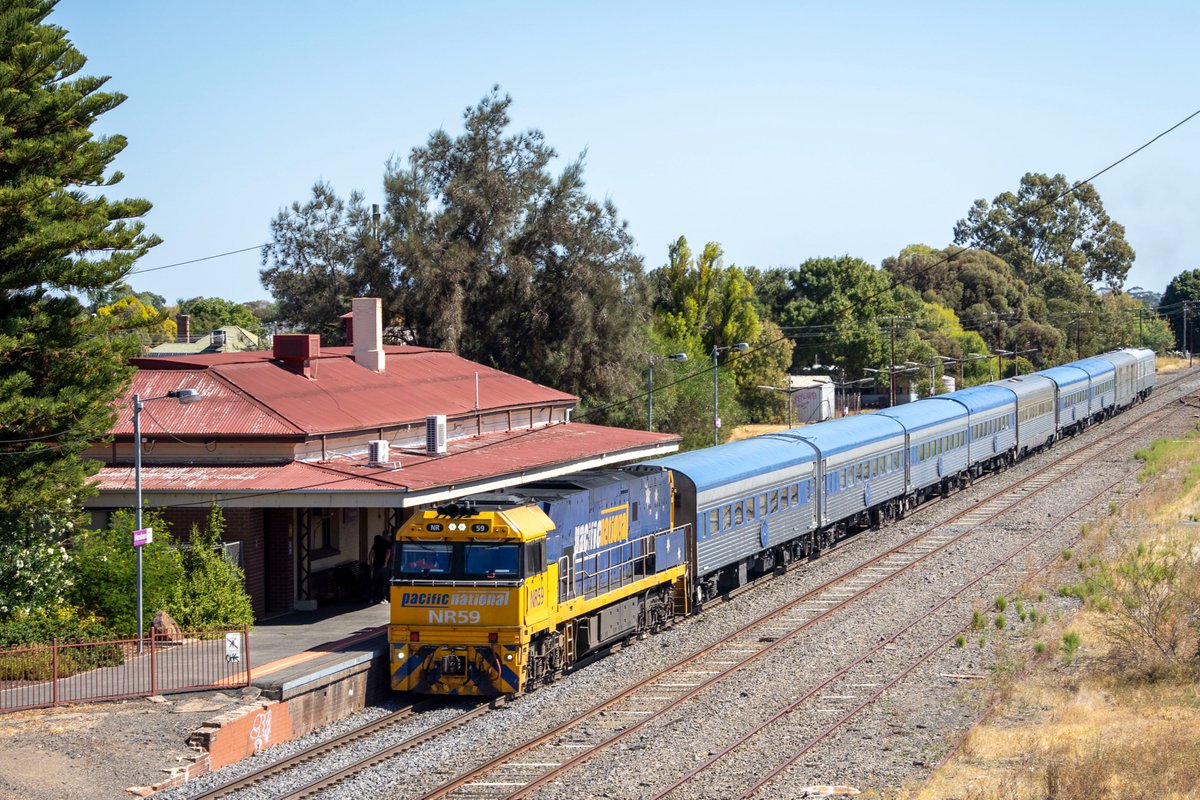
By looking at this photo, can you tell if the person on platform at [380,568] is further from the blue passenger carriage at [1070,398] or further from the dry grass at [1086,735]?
the blue passenger carriage at [1070,398]

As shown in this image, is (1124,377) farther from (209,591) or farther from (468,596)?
(468,596)

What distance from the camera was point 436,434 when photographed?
109 feet

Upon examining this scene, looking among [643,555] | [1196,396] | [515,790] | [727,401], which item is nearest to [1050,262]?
[1196,396]

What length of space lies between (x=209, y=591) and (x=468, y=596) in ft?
24.3

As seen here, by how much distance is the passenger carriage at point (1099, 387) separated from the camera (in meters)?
70.9

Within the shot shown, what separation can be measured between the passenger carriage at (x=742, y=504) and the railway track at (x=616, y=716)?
5.26 feet

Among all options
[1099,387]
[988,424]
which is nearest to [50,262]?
[988,424]

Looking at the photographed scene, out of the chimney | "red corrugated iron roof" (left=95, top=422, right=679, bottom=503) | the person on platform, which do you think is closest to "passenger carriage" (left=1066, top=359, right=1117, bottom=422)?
"red corrugated iron roof" (left=95, top=422, right=679, bottom=503)

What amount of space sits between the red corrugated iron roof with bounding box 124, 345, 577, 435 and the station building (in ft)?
0.22

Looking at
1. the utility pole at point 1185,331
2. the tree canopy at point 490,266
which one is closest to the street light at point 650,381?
the tree canopy at point 490,266

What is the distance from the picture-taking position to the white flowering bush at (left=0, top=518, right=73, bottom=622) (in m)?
24.6

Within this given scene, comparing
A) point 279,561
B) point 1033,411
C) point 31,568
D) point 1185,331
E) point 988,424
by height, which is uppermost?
point 1185,331

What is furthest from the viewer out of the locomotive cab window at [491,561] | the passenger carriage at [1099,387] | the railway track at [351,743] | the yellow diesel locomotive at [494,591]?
the passenger carriage at [1099,387]

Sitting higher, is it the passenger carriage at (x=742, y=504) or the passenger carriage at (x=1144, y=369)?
the passenger carriage at (x=1144, y=369)
